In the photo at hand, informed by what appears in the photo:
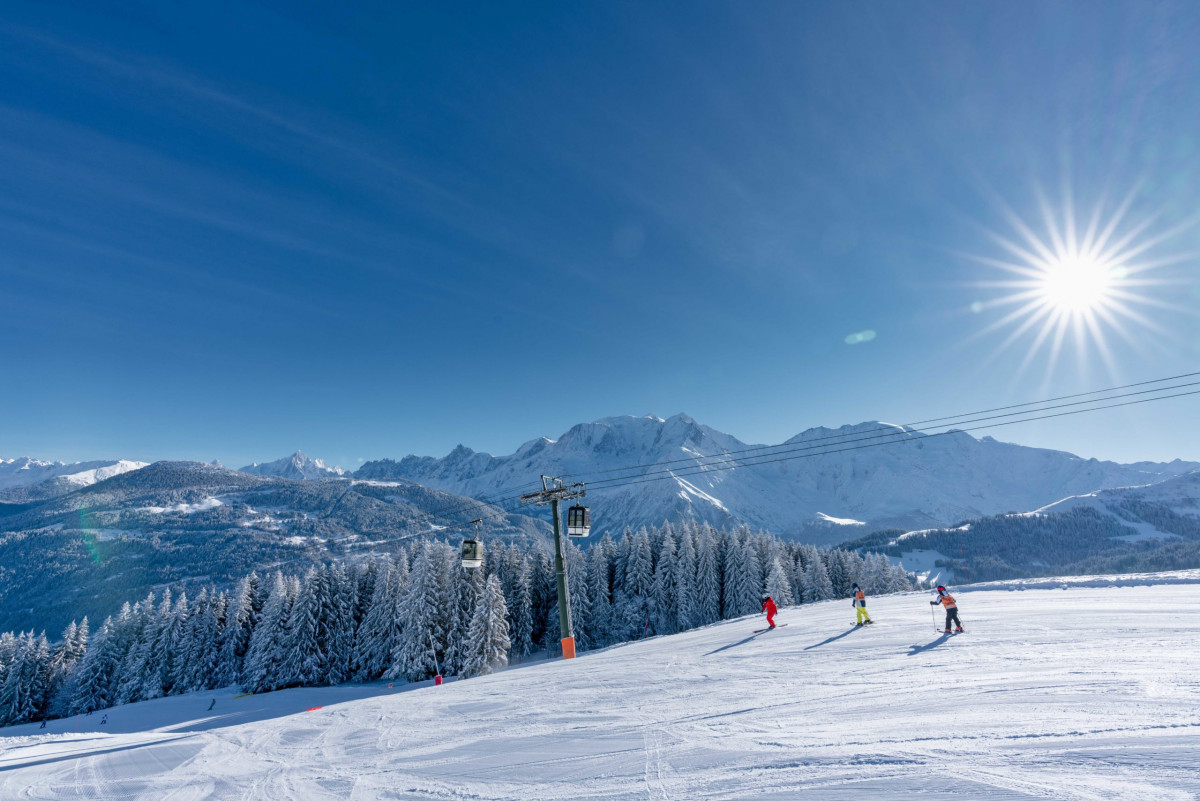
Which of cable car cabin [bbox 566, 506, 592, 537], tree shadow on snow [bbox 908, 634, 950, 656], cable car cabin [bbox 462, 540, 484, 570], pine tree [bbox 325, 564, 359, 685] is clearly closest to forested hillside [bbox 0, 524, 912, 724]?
pine tree [bbox 325, 564, 359, 685]

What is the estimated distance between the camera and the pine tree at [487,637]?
143 ft

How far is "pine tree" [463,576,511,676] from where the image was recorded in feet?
143

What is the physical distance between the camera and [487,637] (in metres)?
44.5

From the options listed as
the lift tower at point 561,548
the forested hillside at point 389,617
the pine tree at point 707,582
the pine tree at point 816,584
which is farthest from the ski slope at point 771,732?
the pine tree at point 816,584

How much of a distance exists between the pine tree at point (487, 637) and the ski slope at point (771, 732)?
105 ft

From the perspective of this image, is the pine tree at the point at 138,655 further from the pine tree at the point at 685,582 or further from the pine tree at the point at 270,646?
the pine tree at the point at 685,582

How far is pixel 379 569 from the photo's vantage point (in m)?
58.5

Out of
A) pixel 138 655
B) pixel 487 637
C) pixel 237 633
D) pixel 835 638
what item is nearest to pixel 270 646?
pixel 237 633

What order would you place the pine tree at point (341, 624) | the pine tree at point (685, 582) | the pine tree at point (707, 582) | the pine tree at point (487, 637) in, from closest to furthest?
1. the pine tree at point (487, 637)
2. the pine tree at point (341, 624)
3. the pine tree at point (685, 582)
4. the pine tree at point (707, 582)

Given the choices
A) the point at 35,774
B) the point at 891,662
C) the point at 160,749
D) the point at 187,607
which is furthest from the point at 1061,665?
the point at 187,607

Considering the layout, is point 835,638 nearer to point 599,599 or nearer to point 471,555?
point 471,555

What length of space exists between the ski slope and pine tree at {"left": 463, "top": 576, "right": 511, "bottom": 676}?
31.9 metres

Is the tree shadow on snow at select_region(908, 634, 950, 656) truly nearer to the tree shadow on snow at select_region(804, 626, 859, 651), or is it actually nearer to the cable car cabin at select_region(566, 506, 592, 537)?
the tree shadow on snow at select_region(804, 626, 859, 651)

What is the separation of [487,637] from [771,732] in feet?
141
